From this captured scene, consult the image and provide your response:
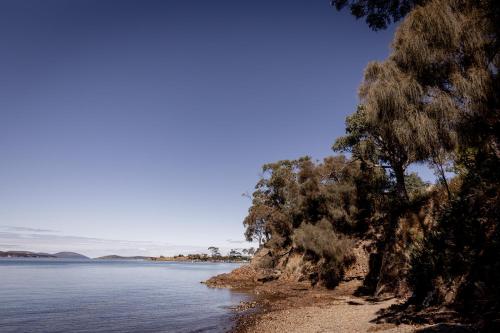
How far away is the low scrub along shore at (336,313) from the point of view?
1052 centimetres

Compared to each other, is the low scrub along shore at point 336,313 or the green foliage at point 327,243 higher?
the green foliage at point 327,243

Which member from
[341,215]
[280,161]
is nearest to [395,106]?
[341,215]

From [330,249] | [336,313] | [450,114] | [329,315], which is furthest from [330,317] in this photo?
[330,249]

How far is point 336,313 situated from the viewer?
16.3m

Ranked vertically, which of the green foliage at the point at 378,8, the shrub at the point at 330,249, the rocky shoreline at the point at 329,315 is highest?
the green foliage at the point at 378,8

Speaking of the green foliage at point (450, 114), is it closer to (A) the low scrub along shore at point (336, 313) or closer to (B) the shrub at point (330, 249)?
(A) the low scrub along shore at point (336, 313)

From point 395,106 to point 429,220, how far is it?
9.58 m

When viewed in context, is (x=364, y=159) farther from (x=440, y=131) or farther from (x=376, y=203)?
(x=440, y=131)

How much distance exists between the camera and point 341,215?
30844 mm

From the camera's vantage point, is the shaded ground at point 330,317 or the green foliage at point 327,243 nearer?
the shaded ground at point 330,317

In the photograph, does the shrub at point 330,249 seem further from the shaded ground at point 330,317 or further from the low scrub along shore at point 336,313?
the shaded ground at point 330,317

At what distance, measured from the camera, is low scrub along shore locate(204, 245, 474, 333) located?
34.5 feet

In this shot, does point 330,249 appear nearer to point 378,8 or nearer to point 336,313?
point 336,313

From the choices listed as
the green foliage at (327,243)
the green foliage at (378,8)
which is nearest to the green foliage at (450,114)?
the green foliage at (378,8)
